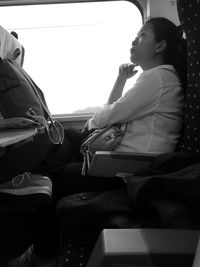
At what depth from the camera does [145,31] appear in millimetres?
1328

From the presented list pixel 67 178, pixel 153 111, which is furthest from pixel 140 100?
pixel 67 178

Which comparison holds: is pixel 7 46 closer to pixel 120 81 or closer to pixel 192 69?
pixel 120 81

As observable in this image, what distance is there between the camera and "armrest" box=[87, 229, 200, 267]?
394mm

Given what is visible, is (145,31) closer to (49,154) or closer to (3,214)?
(49,154)

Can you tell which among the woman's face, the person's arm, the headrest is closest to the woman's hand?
the person's arm

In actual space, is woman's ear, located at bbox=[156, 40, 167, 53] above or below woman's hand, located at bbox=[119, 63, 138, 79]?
above

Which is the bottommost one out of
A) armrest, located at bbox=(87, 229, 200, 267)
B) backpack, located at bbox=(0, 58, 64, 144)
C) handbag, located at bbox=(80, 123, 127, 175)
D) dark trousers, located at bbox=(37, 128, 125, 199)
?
dark trousers, located at bbox=(37, 128, 125, 199)

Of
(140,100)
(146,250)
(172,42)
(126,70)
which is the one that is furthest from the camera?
(126,70)

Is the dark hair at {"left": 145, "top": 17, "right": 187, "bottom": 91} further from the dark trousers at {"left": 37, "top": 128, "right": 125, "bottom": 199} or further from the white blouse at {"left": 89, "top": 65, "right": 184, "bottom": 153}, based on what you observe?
the dark trousers at {"left": 37, "top": 128, "right": 125, "bottom": 199}

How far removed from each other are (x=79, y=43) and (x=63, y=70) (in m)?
0.24

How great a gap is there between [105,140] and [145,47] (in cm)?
49

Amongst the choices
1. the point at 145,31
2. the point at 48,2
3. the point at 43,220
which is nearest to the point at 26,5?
the point at 48,2

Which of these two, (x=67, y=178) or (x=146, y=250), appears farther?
(x=67, y=178)

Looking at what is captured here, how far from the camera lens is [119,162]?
1024 millimetres
